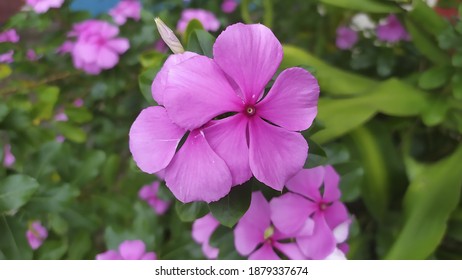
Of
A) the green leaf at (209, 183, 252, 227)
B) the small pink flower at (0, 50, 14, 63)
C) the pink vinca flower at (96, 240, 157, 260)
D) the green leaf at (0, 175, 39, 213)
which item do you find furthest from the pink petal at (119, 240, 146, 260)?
the small pink flower at (0, 50, 14, 63)

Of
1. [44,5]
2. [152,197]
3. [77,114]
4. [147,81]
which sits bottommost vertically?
[152,197]

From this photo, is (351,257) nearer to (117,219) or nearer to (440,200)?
(440,200)

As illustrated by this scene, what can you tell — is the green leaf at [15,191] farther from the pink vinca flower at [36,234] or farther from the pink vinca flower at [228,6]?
the pink vinca flower at [228,6]

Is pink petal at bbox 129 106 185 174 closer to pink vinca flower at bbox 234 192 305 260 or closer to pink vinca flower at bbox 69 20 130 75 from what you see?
pink vinca flower at bbox 234 192 305 260

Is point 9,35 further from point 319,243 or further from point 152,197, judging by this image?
point 319,243

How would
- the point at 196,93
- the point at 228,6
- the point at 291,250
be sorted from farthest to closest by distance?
the point at 228,6 < the point at 291,250 < the point at 196,93

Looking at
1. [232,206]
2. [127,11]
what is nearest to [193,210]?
[232,206]

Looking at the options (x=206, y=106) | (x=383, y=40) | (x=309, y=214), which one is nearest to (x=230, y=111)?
(x=206, y=106)
